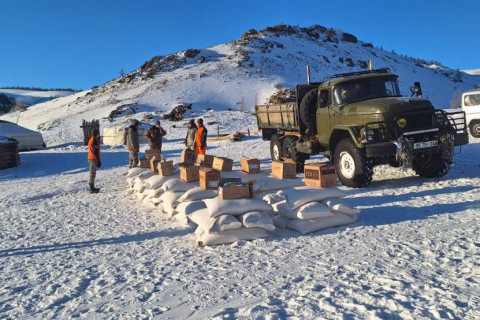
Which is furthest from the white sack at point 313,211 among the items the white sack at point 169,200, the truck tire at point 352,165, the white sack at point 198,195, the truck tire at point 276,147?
the truck tire at point 276,147

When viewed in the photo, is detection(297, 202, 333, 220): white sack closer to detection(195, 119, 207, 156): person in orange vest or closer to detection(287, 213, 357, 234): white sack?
detection(287, 213, 357, 234): white sack

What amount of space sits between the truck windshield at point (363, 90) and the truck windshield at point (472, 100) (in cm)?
1075

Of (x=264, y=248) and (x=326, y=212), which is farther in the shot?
(x=326, y=212)

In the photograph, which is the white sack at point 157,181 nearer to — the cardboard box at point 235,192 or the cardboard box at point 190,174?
the cardboard box at point 190,174

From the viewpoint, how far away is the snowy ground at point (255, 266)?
341 cm

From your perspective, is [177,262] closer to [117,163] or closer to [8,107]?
[117,163]

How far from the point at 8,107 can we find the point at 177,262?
352ft

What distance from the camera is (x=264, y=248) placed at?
4.96 metres

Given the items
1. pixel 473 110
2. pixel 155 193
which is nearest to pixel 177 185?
pixel 155 193

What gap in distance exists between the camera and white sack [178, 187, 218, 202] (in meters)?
6.60

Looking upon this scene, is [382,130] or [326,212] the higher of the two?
[382,130]

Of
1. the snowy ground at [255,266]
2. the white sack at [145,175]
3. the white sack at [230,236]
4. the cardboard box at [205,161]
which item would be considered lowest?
the snowy ground at [255,266]

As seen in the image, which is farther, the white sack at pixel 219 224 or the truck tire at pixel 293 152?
the truck tire at pixel 293 152

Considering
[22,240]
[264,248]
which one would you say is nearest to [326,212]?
[264,248]
